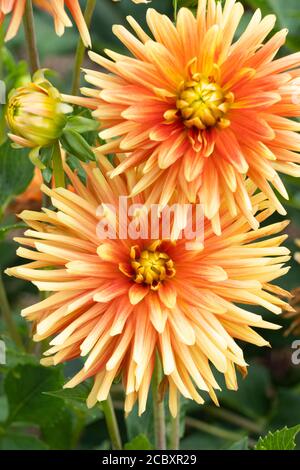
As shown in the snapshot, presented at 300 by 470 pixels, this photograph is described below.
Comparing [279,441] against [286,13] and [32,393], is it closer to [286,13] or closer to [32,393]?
[32,393]

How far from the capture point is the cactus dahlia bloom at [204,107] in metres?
0.67

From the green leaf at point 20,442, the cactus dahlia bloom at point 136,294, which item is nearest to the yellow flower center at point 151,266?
the cactus dahlia bloom at point 136,294

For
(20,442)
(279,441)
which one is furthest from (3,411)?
(279,441)

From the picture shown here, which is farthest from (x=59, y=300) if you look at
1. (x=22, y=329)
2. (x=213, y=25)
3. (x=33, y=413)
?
(x=22, y=329)

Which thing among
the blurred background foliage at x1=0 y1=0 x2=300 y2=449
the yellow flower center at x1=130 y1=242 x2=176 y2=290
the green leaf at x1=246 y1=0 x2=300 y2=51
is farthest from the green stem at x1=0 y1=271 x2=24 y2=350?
the green leaf at x1=246 y1=0 x2=300 y2=51

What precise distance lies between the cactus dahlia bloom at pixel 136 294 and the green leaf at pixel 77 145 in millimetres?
19

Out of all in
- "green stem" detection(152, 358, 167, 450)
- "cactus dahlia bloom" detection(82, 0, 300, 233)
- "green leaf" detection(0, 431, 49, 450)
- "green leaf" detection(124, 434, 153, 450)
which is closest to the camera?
"cactus dahlia bloom" detection(82, 0, 300, 233)

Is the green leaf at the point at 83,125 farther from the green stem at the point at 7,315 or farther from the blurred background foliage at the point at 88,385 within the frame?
the green stem at the point at 7,315

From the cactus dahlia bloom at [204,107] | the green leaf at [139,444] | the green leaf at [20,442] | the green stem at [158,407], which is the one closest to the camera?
the cactus dahlia bloom at [204,107]

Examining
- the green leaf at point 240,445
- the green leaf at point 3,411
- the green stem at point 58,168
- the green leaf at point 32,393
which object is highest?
the green stem at point 58,168

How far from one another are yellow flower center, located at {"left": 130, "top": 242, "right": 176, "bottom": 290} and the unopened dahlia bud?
0.39ft

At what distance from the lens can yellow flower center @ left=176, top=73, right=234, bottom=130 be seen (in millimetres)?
705

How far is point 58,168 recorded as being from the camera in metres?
0.73

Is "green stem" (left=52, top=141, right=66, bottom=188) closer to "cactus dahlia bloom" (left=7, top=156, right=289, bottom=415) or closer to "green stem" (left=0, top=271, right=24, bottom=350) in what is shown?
"cactus dahlia bloom" (left=7, top=156, right=289, bottom=415)
